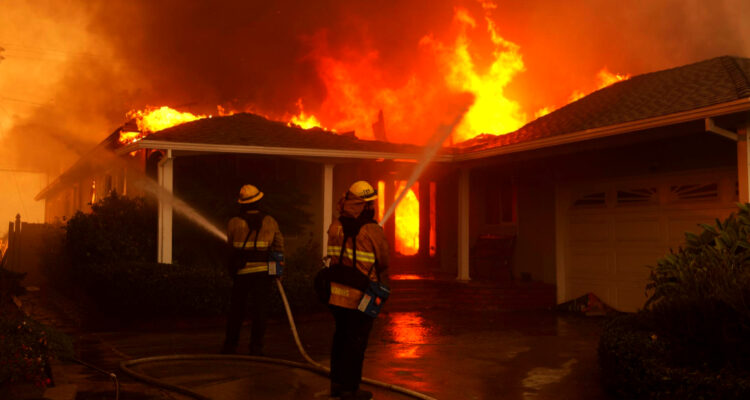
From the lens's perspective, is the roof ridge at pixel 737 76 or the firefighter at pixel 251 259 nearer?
the firefighter at pixel 251 259

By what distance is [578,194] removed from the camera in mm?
14023

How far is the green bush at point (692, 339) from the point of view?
5574mm

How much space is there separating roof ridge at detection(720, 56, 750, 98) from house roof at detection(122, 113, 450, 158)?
19.2 ft

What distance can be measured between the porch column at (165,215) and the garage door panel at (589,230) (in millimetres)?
7416

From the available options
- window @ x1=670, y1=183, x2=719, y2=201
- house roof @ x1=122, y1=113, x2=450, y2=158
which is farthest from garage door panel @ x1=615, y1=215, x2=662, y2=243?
house roof @ x1=122, y1=113, x2=450, y2=158

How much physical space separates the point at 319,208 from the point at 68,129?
74.1 ft

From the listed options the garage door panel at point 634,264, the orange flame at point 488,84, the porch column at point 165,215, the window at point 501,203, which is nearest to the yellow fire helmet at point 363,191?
the garage door panel at point 634,264

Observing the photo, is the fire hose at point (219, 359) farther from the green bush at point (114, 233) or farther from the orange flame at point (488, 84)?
the orange flame at point (488, 84)

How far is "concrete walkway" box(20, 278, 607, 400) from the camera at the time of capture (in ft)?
21.7

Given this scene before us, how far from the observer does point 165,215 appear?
43.2ft

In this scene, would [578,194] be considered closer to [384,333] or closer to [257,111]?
[384,333]

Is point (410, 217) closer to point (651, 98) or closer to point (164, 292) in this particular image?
point (651, 98)

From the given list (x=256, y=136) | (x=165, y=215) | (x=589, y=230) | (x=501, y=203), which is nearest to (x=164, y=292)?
(x=165, y=215)

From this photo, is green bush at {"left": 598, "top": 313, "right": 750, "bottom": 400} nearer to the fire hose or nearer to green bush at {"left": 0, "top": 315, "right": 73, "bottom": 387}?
the fire hose
